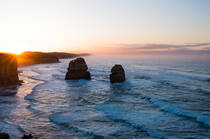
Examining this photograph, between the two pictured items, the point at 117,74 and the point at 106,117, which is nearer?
the point at 106,117

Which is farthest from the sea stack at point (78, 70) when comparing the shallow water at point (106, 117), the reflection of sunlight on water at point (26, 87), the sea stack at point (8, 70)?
the shallow water at point (106, 117)

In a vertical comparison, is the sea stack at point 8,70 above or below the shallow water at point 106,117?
above

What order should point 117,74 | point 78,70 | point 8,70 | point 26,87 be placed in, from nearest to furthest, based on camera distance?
point 26,87, point 8,70, point 117,74, point 78,70

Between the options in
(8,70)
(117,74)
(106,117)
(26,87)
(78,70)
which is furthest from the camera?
(78,70)

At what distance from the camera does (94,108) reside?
1569 centimetres

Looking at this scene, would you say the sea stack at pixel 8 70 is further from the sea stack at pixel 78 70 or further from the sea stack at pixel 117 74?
the sea stack at pixel 117 74

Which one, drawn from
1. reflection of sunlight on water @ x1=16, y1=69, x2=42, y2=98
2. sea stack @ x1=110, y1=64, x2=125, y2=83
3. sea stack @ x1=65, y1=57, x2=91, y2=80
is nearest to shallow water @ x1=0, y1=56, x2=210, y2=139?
reflection of sunlight on water @ x1=16, y1=69, x2=42, y2=98

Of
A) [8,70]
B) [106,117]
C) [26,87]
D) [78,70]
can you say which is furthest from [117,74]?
[106,117]

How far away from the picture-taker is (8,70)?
27531mm

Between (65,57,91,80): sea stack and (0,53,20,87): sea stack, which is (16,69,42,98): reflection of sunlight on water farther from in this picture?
(65,57,91,80): sea stack

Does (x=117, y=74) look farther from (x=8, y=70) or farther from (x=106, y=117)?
(x=106, y=117)

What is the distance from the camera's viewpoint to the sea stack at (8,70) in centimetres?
2656

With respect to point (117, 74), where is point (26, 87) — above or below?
below

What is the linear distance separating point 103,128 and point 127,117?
8.60ft
